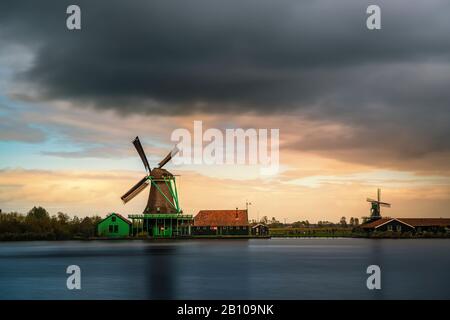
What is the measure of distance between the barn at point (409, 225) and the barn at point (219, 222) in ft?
77.5

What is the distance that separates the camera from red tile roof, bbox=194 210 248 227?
103062 millimetres

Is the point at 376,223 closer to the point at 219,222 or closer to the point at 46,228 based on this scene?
the point at 219,222

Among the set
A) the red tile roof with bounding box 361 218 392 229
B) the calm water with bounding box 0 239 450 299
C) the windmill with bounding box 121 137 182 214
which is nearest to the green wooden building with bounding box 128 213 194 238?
the windmill with bounding box 121 137 182 214

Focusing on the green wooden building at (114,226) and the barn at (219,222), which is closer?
the green wooden building at (114,226)

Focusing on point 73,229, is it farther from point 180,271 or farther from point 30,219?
point 180,271

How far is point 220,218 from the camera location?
10344cm

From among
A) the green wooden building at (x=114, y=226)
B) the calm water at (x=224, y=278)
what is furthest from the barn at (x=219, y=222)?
the calm water at (x=224, y=278)

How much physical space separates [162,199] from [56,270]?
1868 inches

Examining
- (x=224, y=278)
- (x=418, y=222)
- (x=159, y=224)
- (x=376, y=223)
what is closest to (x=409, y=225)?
(x=418, y=222)

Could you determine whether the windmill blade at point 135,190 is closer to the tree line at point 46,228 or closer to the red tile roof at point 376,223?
the tree line at point 46,228

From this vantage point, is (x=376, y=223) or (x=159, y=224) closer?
(x=159, y=224)

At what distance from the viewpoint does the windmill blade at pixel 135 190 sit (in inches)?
3780

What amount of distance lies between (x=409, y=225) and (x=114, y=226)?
168 feet
